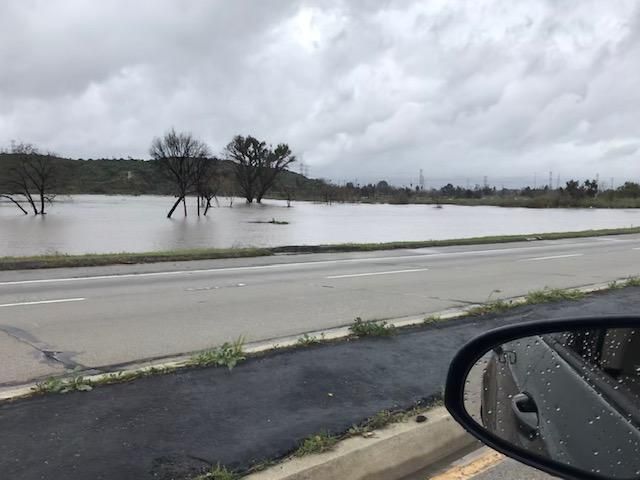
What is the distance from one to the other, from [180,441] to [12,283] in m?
9.22

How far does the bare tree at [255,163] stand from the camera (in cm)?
9962

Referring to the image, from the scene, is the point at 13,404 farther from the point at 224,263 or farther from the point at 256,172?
the point at 256,172

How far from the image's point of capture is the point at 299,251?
61.1 ft

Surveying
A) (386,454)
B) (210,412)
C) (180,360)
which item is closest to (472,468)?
(386,454)

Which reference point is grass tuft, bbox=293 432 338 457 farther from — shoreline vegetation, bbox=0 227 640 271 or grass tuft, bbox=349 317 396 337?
shoreline vegetation, bbox=0 227 640 271

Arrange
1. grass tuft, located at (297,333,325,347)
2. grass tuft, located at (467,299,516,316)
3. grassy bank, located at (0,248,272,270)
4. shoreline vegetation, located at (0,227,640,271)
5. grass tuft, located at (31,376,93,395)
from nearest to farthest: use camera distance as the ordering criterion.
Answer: grass tuft, located at (31,376,93,395) → grass tuft, located at (297,333,325,347) → grass tuft, located at (467,299,516,316) → grassy bank, located at (0,248,272,270) → shoreline vegetation, located at (0,227,640,271)

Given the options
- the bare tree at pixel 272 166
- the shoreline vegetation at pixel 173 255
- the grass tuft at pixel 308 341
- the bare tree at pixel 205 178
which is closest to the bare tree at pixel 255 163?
the bare tree at pixel 272 166

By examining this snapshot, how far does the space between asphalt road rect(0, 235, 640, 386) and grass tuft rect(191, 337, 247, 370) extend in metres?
0.91

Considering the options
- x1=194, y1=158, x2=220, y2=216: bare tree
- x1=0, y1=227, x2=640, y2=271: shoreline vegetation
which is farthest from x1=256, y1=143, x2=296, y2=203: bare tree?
x1=0, y1=227, x2=640, y2=271: shoreline vegetation

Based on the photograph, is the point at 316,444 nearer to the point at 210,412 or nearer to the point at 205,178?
the point at 210,412

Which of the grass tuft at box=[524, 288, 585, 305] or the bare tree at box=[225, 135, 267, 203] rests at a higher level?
the bare tree at box=[225, 135, 267, 203]

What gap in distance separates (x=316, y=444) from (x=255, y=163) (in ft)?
327

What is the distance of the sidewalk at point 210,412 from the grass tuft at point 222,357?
10 cm

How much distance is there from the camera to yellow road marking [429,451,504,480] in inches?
139
